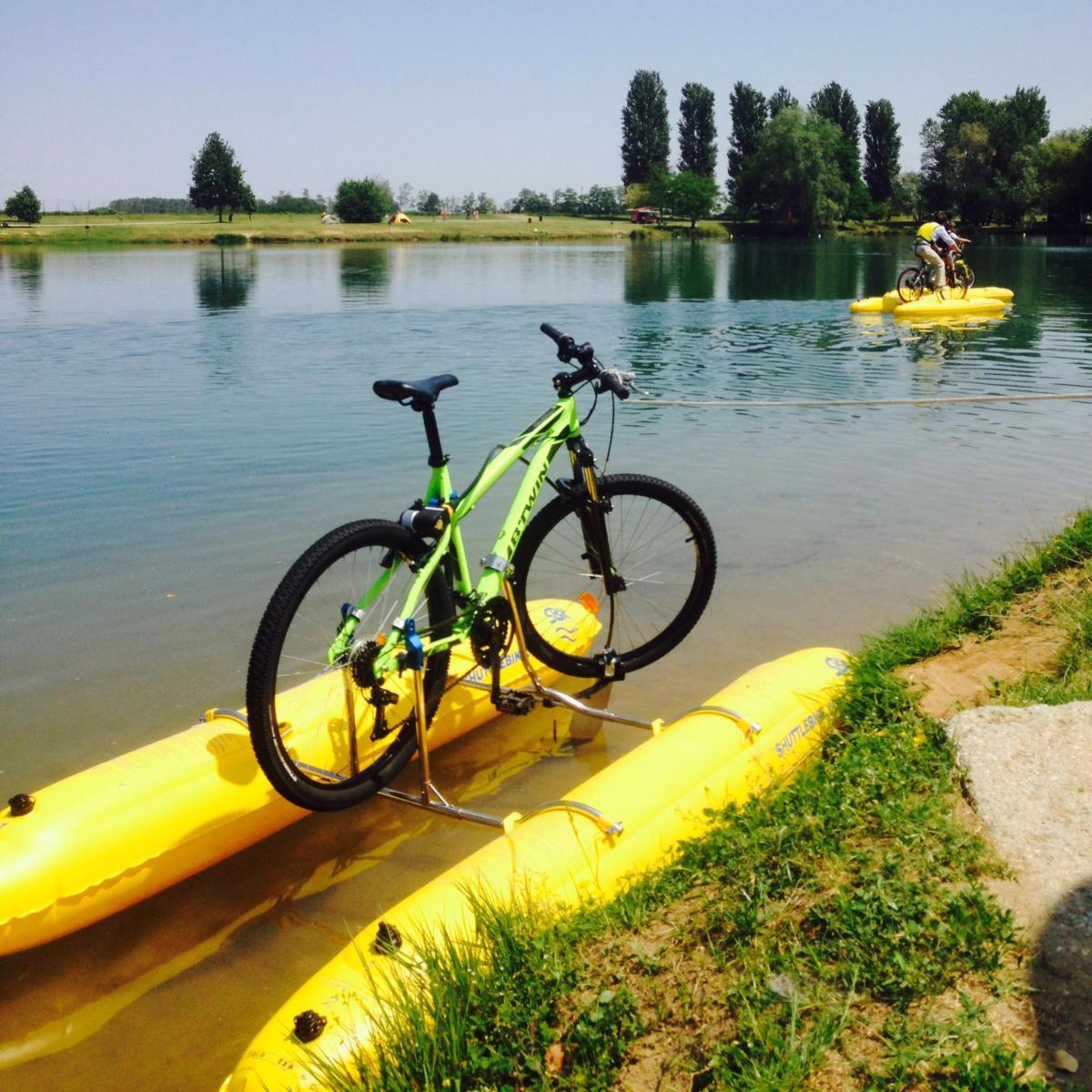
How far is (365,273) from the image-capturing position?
43531 mm

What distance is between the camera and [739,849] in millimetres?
3178

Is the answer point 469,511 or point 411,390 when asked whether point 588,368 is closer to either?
point 469,511

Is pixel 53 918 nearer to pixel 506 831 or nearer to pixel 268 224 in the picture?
pixel 506 831

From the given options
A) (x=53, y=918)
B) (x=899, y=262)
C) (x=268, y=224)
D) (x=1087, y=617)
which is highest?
(x=268, y=224)

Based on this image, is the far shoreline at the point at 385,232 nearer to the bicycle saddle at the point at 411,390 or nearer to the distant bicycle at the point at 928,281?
the distant bicycle at the point at 928,281

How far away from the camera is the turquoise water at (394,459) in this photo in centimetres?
618

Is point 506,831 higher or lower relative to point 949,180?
lower

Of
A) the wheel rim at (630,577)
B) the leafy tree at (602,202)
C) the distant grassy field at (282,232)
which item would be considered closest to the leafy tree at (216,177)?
the distant grassy field at (282,232)

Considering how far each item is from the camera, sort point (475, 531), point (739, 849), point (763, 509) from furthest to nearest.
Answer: point (763, 509) → point (475, 531) → point (739, 849)

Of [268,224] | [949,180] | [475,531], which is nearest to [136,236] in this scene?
[268,224]

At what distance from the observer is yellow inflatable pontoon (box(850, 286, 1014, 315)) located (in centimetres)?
2427

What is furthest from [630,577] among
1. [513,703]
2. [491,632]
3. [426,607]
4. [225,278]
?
[225,278]

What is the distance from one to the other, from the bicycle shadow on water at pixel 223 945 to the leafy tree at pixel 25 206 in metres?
98.0

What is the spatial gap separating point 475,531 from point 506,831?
4.74 meters
